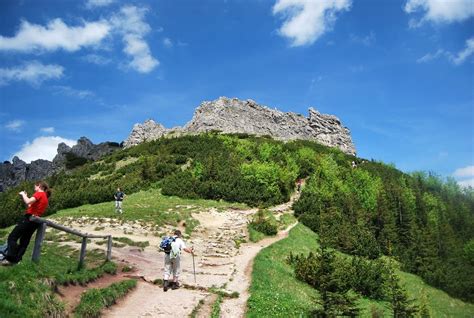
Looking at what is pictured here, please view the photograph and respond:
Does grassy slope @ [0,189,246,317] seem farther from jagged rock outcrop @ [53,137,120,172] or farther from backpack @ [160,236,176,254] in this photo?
jagged rock outcrop @ [53,137,120,172]

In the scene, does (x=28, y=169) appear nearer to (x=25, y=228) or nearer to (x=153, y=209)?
(x=153, y=209)

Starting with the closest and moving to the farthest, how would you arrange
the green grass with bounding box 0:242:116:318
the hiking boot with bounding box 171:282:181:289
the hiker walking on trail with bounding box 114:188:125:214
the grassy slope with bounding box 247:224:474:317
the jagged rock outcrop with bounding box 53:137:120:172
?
the green grass with bounding box 0:242:116:318 → the grassy slope with bounding box 247:224:474:317 → the hiking boot with bounding box 171:282:181:289 → the hiker walking on trail with bounding box 114:188:125:214 → the jagged rock outcrop with bounding box 53:137:120:172

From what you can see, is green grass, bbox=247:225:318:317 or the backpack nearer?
green grass, bbox=247:225:318:317

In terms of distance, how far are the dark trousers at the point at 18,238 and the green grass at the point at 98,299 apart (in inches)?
91.0

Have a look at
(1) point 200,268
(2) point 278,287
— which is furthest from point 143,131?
(2) point 278,287

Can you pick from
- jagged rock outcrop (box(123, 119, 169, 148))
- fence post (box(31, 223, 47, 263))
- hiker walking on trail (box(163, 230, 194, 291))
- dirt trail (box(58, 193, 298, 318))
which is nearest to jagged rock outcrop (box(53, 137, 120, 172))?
jagged rock outcrop (box(123, 119, 169, 148))

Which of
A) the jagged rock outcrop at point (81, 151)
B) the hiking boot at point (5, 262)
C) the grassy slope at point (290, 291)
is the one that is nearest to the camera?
the hiking boot at point (5, 262)

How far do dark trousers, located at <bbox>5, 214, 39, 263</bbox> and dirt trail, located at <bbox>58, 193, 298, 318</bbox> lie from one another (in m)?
3.29

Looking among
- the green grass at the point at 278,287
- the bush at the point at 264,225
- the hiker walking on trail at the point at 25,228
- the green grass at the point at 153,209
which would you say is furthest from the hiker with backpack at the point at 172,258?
the bush at the point at 264,225

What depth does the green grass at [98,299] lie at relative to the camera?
466 inches

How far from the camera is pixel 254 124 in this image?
377 ft

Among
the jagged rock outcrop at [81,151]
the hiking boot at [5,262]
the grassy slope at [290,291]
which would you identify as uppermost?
the jagged rock outcrop at [81,151]

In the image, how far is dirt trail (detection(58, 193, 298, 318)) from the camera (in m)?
14.5

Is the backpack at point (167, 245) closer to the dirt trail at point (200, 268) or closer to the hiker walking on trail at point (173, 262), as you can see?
the hiker walking on trail at point (173, 262)
